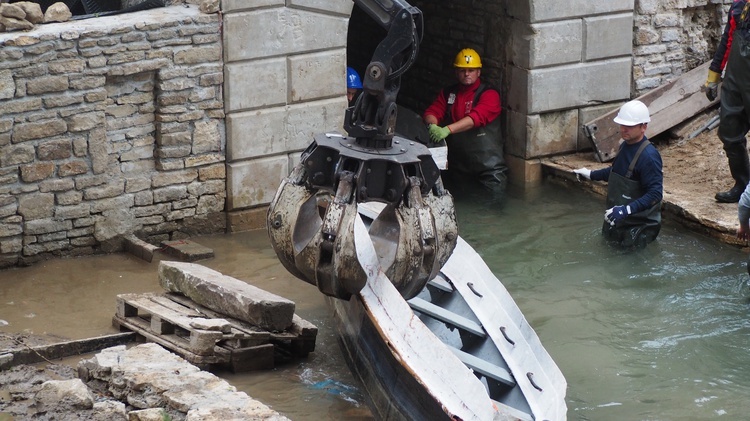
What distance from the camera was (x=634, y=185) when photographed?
8.56 metres

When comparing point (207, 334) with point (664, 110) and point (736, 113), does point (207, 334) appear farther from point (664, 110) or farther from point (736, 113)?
point (664, 110)

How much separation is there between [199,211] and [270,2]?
1.74 meters

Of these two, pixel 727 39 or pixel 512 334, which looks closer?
pixel 512 334

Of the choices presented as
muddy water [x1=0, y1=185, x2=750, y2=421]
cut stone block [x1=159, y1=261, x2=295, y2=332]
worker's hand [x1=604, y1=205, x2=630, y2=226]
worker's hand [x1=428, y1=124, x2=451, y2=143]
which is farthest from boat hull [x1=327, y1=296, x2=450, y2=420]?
worker's hand [x1=428, y1=124, x2=451, y2=143]

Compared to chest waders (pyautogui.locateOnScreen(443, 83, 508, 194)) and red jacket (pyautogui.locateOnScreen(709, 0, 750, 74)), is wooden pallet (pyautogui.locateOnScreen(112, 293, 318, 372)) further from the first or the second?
red jacket (pyautogui.locateOnScreen(709, 0, 750, 74))

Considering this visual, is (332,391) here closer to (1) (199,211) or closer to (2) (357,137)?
(2) (357,137)

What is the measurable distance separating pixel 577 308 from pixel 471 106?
312 cm

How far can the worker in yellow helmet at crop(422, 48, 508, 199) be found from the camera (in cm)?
1033

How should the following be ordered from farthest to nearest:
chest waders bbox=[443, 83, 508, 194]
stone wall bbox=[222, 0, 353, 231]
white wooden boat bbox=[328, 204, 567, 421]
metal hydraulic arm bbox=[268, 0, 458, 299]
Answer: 1. chest waders bbox=[443, 83, 508, 194]
2. stone wall bbox=[222, 0, 353, 231]
3. metal hydraulic arm bbox=[268, 0, 458, 299]
4. white wooden boat bbox=[328, 204, 567, 421]

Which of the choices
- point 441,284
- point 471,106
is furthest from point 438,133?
point 441,284

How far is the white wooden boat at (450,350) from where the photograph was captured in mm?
5484

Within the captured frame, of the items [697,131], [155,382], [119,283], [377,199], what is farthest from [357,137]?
[697,131]

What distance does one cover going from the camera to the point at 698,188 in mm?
9836

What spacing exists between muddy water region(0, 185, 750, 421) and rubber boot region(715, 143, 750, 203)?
1.59 ft
